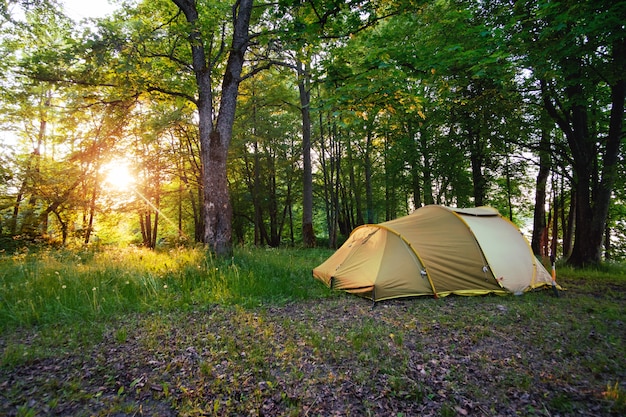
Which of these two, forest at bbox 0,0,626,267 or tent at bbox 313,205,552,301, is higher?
forest at bbox 0,0,626,267

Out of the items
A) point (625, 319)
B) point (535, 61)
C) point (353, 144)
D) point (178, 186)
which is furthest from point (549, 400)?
point (178, 186)

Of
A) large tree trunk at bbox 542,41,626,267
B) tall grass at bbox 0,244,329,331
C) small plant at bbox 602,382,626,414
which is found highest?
large tree trunk at bbox 542,41,626,267

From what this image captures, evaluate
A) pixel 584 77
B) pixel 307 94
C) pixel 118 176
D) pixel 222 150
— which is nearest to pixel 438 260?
pixel 222 150

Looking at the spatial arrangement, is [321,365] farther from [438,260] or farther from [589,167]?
[589,167]

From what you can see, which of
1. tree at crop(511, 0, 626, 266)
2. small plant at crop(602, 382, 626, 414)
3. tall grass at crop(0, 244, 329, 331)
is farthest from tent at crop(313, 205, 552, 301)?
tree at crop(511, 0, 626, 266)

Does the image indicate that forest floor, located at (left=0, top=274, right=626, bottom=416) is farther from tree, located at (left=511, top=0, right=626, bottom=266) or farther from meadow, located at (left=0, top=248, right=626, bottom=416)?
tree, located at (left=511, top=0, right=626, bottom=266)

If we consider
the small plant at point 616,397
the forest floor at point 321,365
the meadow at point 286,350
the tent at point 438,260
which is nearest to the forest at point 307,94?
the tent at point 438,260

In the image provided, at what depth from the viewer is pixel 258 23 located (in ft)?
32.5

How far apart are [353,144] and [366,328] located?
58.7ft

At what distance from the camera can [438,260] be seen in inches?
241

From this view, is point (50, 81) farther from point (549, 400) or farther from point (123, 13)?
point (549, 400)

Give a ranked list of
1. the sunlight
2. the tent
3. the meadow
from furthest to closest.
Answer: the sunlight, the tent, the meadow

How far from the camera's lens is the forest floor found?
265 cm

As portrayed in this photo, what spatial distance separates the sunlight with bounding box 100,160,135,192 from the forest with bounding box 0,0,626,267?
8 centimetres
